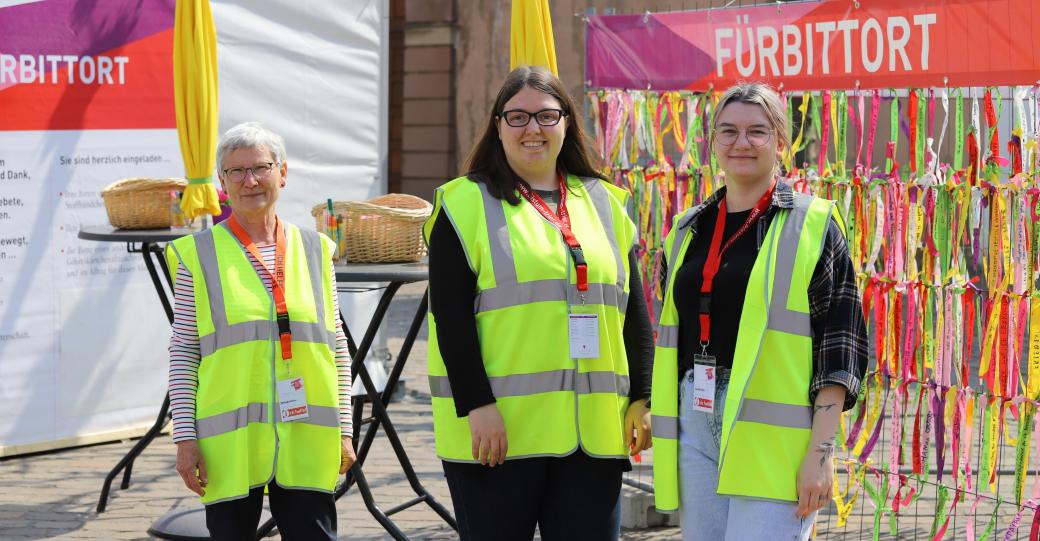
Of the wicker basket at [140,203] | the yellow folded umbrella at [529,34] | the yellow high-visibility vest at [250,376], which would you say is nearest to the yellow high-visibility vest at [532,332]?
the yellow high-visibility vest at [250,376]

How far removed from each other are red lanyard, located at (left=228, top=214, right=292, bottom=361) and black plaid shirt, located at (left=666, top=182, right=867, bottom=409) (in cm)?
135

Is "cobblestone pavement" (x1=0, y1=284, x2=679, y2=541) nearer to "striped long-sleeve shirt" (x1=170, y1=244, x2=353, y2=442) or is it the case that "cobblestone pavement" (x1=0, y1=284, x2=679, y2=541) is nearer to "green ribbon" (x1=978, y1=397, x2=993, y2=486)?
"green ribbon" (x1=978, y1=397, x2=993, y2=486)

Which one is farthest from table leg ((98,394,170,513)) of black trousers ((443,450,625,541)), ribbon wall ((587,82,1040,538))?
black trousers ((443,450,625,541))

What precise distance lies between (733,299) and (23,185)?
184 inches

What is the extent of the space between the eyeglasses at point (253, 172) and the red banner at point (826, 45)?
214cm

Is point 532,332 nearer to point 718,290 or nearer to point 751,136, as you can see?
point 718,290

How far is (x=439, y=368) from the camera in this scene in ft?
10.8

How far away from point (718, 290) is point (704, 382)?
8.2 inches

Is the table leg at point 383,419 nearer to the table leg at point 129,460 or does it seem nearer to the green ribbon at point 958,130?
the table leg at point 129,460

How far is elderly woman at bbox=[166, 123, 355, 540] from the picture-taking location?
11.2 feet

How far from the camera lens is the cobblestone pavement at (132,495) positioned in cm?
549

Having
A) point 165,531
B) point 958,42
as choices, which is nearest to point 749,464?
point 958,42

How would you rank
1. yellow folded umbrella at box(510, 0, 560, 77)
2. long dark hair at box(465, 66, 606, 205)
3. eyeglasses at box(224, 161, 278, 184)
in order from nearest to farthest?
long dark hair at box(465, 66, 606, 205), eyeglasses at box(224, 161, 278, 184), yellow folded umbrella at box(510, 0, 560, 77)

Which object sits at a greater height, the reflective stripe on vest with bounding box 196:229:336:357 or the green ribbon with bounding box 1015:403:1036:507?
the reflective stripe on vest with bounding box 196:229:336:357
